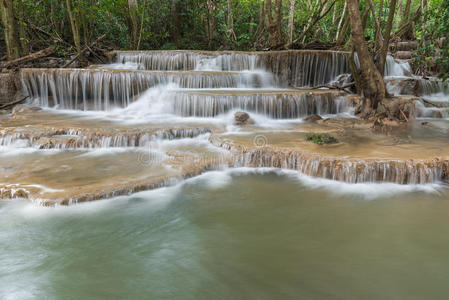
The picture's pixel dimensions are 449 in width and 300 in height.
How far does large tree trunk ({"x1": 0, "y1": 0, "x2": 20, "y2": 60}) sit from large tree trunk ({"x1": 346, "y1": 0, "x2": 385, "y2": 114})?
9860 mm

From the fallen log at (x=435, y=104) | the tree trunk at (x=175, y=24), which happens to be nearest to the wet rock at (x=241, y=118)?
the fallen log at (x=435, y=104)

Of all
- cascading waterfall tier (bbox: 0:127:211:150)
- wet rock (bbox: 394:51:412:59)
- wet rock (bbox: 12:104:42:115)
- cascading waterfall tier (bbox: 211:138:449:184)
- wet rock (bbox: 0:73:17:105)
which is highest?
wet rock (bbox: 394:51:412:59)

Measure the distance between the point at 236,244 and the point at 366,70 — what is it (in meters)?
6.29

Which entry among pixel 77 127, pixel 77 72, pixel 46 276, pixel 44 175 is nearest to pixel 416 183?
pixel 46 276

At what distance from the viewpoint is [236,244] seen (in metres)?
3.63

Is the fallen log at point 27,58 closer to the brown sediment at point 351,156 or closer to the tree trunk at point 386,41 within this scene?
the brown sediment at point 351,156

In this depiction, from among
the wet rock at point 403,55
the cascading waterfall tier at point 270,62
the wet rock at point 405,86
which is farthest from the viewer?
the wet rock at point 403,55

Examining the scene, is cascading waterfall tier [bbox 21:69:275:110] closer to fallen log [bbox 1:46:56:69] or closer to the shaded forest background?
fallen log [bbox 1:46:56:69]

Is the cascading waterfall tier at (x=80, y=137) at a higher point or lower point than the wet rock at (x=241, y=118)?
lower

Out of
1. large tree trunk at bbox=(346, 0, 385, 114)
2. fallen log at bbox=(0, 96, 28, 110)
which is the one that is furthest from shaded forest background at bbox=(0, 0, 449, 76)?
large tree trunk at bbox=(346, 0, 385, 114)

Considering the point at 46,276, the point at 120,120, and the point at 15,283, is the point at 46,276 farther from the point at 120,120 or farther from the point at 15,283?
the point at 120,120

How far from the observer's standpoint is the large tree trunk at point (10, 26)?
395 inches

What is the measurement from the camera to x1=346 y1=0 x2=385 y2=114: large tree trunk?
762cm

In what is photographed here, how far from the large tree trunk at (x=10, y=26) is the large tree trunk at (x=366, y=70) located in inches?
388
